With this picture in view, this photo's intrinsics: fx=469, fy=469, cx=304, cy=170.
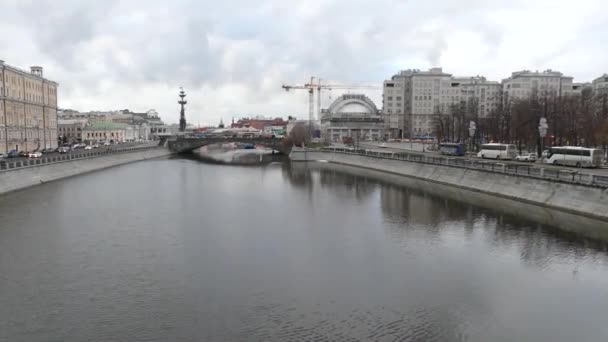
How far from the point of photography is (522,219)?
32188 millimetres

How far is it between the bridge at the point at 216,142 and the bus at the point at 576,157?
230 ft

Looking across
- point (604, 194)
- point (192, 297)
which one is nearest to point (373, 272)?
point (192, 297)

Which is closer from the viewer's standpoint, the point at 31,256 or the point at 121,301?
the point at 121,301

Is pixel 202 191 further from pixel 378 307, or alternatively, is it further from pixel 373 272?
pixel 378 307

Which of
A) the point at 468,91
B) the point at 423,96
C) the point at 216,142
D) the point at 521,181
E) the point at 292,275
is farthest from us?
the point at 468,91

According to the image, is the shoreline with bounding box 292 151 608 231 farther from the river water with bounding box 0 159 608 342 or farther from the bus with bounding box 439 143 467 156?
the bus with bounding box 439 143 467 156

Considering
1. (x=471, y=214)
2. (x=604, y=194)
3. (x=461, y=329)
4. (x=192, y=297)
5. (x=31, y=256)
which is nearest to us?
(x=461, y=329)

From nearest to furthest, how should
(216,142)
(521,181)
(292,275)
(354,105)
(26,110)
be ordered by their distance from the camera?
(292,275)
(521,181)
(26,110)
(216,142)
(354,105)

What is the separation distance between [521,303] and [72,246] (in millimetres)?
21592

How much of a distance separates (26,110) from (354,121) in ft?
376

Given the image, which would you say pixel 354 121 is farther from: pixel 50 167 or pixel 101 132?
pixel 50 167

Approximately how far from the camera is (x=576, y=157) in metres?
44.3

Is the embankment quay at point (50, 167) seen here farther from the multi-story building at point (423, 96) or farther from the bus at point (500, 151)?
the multi-story building at point (423, 96)

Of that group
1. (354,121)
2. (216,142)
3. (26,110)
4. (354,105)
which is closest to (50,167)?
(26,110)
